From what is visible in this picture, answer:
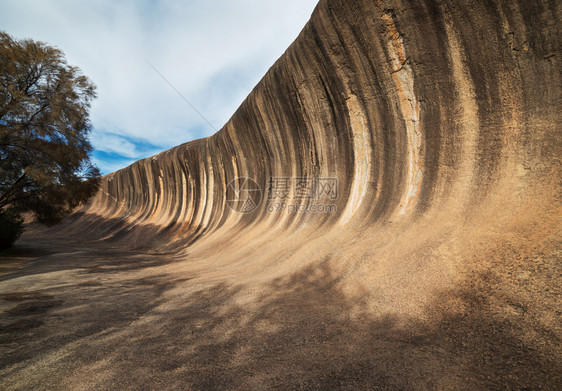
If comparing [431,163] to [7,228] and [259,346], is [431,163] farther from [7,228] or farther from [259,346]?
[7,228]

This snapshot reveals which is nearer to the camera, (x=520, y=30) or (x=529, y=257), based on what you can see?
(x=529, y=257)

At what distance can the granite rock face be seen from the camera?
2.25 m

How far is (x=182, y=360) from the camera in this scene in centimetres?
187

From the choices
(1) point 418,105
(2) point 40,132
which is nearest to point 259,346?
(1) point 418,105

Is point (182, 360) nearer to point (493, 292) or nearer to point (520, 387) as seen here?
point (520, 387)

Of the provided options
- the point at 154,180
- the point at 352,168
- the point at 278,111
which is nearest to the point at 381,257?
the point at 352,168

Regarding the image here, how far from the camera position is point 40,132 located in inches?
333

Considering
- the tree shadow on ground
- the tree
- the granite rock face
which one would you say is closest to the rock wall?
the granite rock face

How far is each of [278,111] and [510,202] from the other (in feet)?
19.1

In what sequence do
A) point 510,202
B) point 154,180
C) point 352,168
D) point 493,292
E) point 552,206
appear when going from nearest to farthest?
point 493,292 → point 552,206 → point 510,202 → point 352,168 → point 154,180

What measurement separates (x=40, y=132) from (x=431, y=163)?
1100cm

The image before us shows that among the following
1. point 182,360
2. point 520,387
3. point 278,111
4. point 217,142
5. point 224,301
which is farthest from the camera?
point 217,142

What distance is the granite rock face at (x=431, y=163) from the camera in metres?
2.25

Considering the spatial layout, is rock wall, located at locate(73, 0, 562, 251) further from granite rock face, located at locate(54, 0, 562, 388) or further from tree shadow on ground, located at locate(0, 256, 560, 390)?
tree shadow on ground, located at locate(0, 256, 560, 390)
